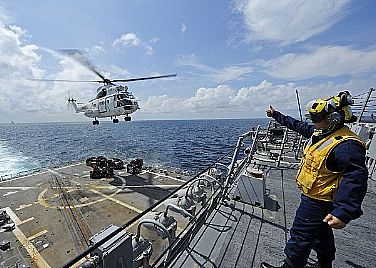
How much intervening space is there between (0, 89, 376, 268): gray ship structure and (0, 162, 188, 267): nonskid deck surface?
9 centimetres

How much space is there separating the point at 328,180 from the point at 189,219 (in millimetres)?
2263

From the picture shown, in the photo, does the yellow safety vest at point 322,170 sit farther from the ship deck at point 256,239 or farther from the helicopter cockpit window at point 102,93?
→ the helicopter cockpit window at point 102,93

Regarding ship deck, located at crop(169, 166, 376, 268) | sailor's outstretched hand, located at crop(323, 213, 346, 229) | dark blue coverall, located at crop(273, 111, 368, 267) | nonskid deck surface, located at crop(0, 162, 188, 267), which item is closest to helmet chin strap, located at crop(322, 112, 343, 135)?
dark blue coverall, located at crop(273, 111, 368, 267)

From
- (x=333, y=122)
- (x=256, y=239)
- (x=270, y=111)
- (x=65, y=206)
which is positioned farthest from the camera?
(x=65, y=206)

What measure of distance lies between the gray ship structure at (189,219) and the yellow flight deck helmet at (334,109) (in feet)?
6.56

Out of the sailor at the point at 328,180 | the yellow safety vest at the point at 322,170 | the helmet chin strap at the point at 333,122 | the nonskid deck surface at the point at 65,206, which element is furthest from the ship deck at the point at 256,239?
the nonskid deck surface at the point at 65,206

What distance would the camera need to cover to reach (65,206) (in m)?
19.6

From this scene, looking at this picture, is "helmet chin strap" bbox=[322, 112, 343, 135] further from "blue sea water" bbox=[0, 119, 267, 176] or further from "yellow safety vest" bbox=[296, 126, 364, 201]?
"blue sea water" bbox=[0, 119, 267, 176]

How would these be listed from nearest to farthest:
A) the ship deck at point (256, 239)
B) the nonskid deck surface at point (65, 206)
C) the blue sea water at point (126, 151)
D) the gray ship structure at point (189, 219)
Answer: the gray ship structure at point (189, 219) < the ship deck at point (256, 239) < the nonskid deck surface at point (65, 206) < the blue sea water at point (126, 151)

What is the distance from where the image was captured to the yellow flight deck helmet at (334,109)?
7.22ft

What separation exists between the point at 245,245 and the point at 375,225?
320 centimetres

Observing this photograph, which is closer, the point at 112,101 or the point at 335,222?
the point at 335,222

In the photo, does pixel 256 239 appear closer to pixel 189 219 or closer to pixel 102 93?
pixel 189 219

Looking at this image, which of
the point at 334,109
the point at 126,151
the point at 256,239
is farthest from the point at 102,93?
the point at 334,109
